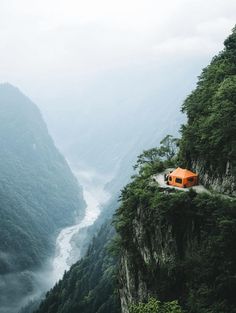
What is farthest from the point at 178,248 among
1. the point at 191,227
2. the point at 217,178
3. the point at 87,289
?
the point at 87,289

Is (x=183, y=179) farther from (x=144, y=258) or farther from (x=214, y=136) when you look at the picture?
(x=144, y=258)

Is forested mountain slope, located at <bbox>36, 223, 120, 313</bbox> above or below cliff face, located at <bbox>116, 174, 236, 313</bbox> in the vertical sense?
above

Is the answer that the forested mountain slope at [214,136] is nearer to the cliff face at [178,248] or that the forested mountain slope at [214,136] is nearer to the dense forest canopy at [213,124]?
the dense forest canopy at [213,124]

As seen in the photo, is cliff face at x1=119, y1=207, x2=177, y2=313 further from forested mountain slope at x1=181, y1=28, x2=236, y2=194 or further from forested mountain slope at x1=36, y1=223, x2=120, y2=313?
forested mountain slope at x1=36, y1=223, x2=120, y2=313

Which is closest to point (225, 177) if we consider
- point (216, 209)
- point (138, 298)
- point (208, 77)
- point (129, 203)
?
point (216, 209)

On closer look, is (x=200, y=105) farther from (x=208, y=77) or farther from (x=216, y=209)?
(x=216, y=209)

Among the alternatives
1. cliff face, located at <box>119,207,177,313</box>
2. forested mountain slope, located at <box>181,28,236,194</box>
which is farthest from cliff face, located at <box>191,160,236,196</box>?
cliff face, located at <box>119,207,177,313</box>
